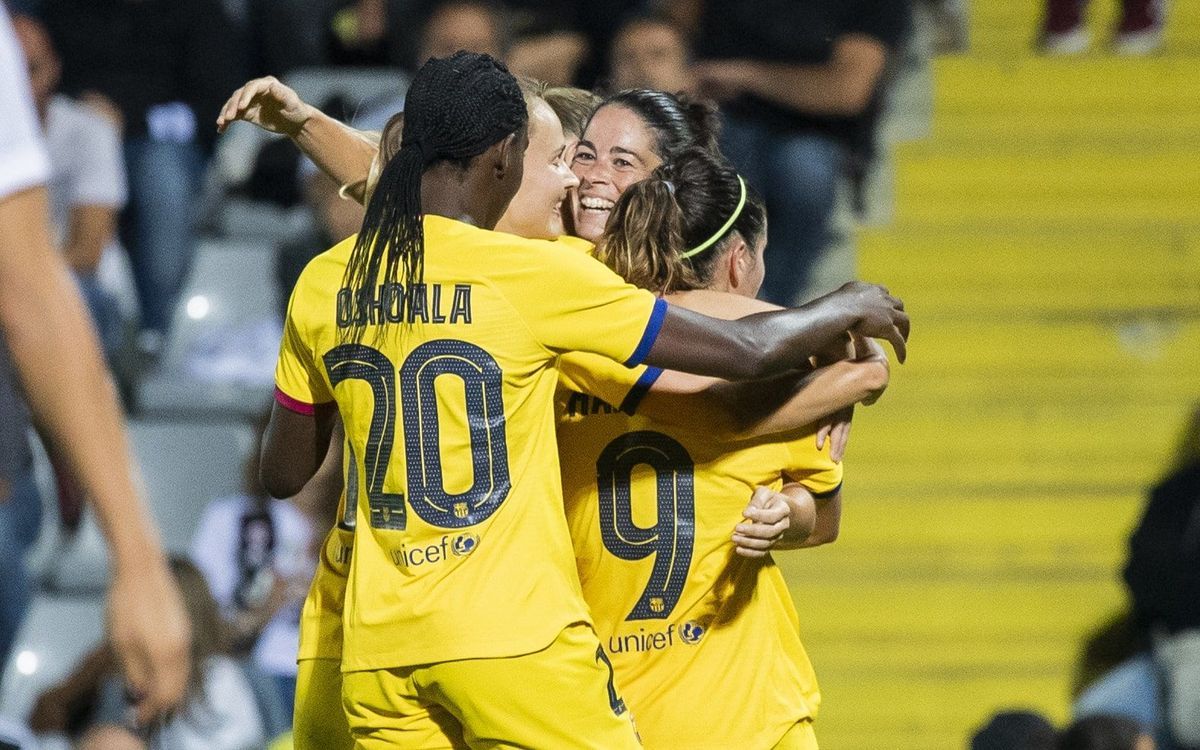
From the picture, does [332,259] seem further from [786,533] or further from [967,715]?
[967,715]

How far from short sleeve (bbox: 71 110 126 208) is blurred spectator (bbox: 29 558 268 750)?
67.5 inches

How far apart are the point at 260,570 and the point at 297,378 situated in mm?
3282

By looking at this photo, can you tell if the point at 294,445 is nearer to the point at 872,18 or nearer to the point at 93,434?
the point at 93,434

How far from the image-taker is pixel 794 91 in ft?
21.0

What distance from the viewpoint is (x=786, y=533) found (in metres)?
2.85

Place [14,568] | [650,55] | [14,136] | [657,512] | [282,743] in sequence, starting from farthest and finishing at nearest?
[650,55] < [14,568] < [282,743] < [657,512] < [14,136]

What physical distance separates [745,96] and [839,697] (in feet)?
6.72

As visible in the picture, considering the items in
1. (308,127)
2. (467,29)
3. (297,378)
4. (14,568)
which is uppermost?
(308,127)

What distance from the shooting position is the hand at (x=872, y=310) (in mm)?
2818

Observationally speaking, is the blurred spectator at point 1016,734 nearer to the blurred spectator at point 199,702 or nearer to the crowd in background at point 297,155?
the crowd in background at point 297,155

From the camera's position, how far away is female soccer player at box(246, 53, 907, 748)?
251 cm

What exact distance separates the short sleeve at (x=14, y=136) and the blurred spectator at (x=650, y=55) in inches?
165

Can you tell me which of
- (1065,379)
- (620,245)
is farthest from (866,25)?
(620,245)

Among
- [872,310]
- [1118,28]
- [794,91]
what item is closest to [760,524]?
[872,310]
